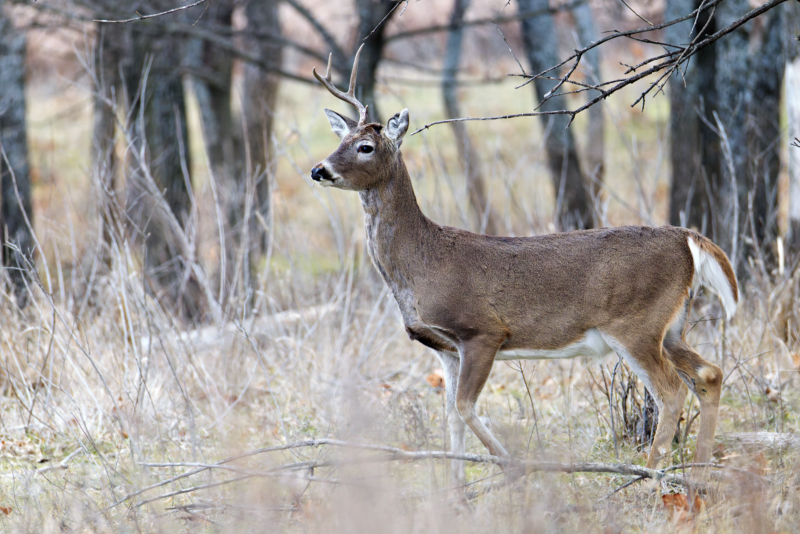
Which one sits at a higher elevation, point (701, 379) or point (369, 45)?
point (369, 45)

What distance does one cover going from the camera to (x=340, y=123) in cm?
457

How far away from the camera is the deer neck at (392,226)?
14.4ft

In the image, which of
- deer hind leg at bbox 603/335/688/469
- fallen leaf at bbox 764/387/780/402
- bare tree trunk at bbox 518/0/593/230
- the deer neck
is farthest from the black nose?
bare tree trunk at bbox 518/0/593/230

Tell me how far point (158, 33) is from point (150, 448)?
6.14 metres

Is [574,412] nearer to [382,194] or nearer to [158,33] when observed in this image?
[382,194]

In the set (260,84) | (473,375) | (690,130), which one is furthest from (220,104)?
(473,375)

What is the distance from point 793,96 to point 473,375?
478 cm

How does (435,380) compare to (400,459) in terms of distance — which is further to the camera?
(435,380)

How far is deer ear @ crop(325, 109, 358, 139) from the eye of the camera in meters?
4.54

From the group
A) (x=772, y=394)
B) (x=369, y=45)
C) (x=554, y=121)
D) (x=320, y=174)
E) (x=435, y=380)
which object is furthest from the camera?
(x=554, y=121)

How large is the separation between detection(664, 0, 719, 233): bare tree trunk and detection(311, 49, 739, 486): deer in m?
4.01

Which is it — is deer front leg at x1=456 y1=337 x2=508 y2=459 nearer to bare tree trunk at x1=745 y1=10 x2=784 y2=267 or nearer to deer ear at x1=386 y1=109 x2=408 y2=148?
Result: deer ear at x1=386 y1=109 x2=408 y2=148

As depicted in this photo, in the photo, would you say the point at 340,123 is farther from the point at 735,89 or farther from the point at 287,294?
the point at 735,89

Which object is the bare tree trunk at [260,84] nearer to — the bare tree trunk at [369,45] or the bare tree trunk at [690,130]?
the bare tree trunk at [369,45]
